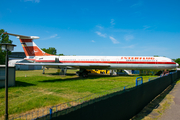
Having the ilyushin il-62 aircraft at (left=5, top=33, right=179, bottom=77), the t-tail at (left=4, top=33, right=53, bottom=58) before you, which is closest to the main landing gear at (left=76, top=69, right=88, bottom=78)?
the ilyushin il-62 aircraft at (left=5, top=33, right=179, bottom=77)

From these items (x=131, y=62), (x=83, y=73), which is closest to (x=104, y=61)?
(x=83, y=73)

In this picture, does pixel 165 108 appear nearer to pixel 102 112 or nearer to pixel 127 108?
pixel 127 108

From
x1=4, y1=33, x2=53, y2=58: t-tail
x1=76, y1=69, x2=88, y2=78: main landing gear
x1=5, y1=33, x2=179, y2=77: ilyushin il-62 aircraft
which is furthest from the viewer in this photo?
x1=4, y1=33, x2=53, y2=58: t-tail

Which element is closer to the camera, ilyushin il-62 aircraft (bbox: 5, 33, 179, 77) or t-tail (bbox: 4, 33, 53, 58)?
ilyushin il-62 aircraft (bbox: 5, 33, 179, 77)

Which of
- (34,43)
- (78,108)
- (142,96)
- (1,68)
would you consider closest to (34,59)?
(34,43)

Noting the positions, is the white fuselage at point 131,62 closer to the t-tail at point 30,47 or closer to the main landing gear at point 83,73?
the main landing gear at point 83,73

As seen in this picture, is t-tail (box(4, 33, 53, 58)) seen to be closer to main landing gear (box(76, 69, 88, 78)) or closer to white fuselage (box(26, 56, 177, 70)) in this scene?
white fuselage (box(26, 56, 177, 70))

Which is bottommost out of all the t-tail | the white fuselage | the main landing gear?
the main landing gear

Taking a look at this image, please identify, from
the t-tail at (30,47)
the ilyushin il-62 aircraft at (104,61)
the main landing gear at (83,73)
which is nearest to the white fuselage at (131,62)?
the ilyushin il-62 aircraft at (104,61)

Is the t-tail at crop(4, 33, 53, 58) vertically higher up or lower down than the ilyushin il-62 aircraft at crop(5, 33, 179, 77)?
higher up

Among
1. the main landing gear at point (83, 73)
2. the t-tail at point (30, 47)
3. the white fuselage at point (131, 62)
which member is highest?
the t-tail at point (30, 47)

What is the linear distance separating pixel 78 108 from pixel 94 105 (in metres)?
0.68

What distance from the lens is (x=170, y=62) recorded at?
23.0 meters

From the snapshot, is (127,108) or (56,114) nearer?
(56,114)
